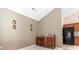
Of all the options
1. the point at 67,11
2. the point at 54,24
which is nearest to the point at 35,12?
the point at 54,24

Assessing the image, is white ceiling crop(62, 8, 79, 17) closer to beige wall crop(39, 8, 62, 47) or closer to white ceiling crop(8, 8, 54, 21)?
beige wall crop(39, 8, 62, 47)

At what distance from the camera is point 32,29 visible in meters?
1.94

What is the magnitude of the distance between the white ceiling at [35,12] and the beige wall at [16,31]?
0.17 ft

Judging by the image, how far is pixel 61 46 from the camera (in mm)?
1907

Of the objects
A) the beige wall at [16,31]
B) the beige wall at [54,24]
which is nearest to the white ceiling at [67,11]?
the beige wall at [54,24]

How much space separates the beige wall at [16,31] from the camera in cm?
189

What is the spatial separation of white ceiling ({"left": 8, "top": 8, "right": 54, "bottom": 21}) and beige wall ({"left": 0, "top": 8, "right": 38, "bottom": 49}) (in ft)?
0.17

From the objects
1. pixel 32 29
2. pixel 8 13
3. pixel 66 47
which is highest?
pixel 8 13

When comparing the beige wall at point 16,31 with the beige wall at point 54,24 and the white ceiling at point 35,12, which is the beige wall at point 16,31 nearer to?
the white ceiling at point 35,12

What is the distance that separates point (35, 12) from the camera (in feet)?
6.40
